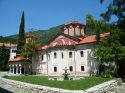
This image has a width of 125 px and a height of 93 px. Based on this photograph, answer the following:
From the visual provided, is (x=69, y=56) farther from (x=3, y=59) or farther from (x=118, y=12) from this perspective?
(x=3, y=59)

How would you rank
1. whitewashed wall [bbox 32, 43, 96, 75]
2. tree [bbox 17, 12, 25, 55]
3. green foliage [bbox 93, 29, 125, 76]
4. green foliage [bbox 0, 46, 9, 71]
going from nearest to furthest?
1. green foliage [bbox 93, 29, 125, 76]
2. whitewashed wall [bbox 32, 43, 96, 75]
3. tree [bbox 17, 12, 25, 55]
4. green foliage [bbox 0, 46, 9, 71]

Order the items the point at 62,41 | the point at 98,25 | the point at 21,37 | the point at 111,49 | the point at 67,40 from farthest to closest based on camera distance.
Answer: the point at 21,37 < the point at 67,40 < the point at 62,41 < the point at 98,25 < the point at 111,49

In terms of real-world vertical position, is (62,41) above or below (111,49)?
above

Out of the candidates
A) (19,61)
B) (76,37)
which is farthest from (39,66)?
(76,37)

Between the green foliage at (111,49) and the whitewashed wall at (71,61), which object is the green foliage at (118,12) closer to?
the green foliage at (111,49)

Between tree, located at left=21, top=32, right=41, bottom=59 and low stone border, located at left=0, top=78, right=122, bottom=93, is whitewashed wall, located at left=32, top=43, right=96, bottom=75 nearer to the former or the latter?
tree, located at left=21, top=32, right=41, bottom=59

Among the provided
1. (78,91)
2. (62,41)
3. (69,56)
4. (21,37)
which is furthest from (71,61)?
(78,91)

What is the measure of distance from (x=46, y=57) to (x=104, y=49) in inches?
671

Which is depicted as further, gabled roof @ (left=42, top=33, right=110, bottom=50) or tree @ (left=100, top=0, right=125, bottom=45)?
gabled roof @ (left=42, top=33, right=110, bottom=50)

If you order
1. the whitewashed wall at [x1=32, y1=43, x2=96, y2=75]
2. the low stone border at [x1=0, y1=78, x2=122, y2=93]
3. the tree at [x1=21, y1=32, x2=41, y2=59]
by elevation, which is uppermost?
the tree at [x1=21, y1=32, x2=41, y2=59]

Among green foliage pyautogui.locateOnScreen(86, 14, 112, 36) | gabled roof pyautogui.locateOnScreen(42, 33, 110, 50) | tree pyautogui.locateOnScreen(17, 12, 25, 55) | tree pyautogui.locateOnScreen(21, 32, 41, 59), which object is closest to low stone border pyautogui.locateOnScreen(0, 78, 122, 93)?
green foliage pyautogui.locateOnScreen(86, 14, 112, 36)

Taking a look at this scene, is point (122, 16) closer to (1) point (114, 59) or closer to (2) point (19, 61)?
(1) point (114, 59)

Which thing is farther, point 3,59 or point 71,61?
point 3,59

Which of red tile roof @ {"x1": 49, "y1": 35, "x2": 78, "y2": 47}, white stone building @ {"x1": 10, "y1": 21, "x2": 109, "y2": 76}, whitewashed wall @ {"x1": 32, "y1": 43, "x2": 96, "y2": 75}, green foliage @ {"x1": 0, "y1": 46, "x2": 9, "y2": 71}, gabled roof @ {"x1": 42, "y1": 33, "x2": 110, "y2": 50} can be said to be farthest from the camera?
green foliage @ {"x1": 0, "y1": 46, "x2": 9, "y2": 71}
